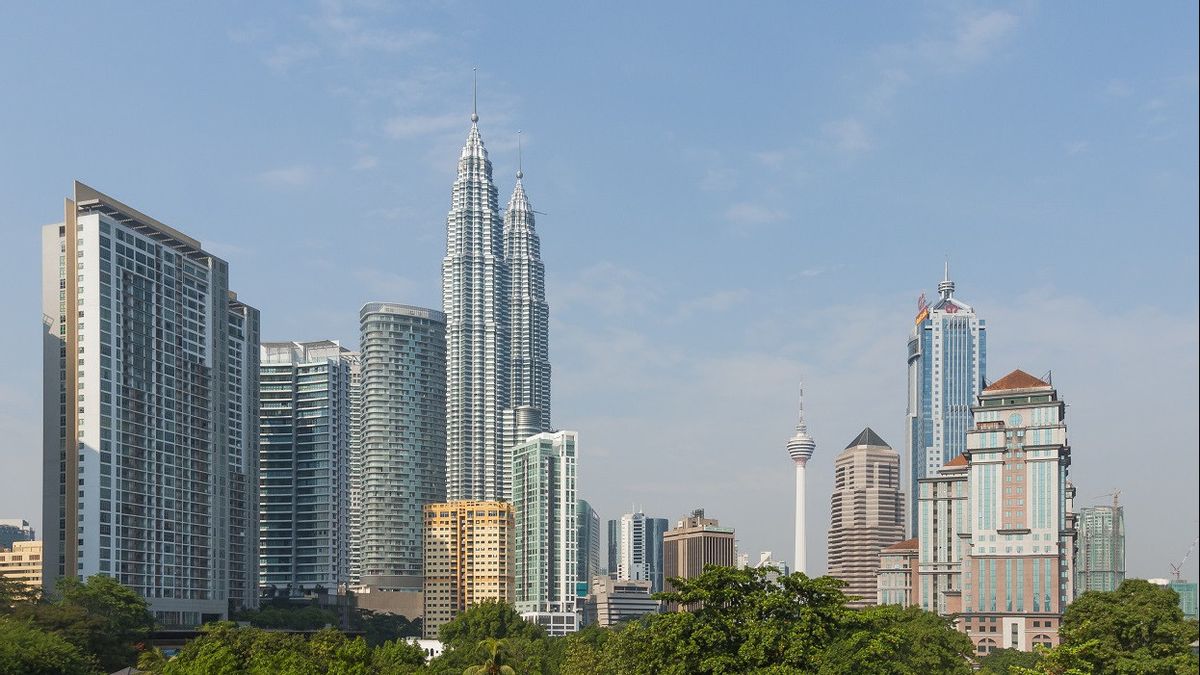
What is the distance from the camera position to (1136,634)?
8262cm

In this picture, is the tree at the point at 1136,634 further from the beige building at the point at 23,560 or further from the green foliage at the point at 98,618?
the beige building at the point at 23,560

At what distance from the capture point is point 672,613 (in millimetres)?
76500

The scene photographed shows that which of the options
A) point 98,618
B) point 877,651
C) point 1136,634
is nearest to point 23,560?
point 98,618

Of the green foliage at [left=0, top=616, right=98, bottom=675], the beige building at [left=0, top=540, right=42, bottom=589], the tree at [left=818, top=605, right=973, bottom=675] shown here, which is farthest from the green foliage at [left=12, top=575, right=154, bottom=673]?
the tree at [left=818, top=605, right=973, bottom=675]

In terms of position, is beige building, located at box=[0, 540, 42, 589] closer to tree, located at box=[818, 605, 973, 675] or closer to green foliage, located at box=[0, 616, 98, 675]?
green foliage, located at box=[0, 616, 98, 675]

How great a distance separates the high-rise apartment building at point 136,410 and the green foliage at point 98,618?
30.7 ft

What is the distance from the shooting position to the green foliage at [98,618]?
11800 centimetres

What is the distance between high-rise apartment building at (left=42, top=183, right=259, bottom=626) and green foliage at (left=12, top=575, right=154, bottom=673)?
9364 mm

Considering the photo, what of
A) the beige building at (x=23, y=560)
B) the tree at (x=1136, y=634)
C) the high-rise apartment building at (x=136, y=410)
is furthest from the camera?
the beige building at (x=23, y=560)

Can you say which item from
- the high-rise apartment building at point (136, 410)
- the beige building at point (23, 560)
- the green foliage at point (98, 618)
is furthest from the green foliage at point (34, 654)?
the beige building at point (23, 560)

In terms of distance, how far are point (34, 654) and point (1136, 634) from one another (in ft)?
235

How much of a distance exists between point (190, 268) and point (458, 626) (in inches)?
2412

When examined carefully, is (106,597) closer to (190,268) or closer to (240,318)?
(190,268)

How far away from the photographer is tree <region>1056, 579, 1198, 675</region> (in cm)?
7931
